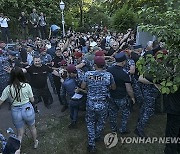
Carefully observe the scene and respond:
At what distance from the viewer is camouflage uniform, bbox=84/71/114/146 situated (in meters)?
5.23

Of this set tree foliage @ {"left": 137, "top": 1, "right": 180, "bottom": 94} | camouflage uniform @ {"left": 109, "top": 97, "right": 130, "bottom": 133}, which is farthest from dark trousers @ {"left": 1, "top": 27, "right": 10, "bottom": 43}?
tree foliage @ {"left": 137, "top": 1, "right": 180, "bottom": 94}

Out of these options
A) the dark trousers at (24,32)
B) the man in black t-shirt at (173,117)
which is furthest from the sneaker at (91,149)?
the dark trousers at (24,32)

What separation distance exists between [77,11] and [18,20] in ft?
34.9

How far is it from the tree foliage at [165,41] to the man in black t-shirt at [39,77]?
410 cm

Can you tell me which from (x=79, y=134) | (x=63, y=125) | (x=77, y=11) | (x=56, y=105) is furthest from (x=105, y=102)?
(x=77, y=11)

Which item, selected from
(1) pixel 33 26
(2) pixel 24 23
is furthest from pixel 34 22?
(2) pixel 24 23

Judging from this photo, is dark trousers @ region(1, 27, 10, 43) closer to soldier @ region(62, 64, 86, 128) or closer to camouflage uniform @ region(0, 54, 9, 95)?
camouflage uniform @ region(0, 54, 9, 95)

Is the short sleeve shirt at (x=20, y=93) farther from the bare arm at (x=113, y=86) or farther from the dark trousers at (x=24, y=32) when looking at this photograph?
the dark trousers at (x=24, y=32)

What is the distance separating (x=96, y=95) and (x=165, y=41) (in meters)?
2.06

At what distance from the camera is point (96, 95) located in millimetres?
5309

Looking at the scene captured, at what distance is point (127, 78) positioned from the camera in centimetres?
555

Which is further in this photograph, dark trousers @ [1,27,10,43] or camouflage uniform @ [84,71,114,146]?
dark trousers @ [1,27,10,43]

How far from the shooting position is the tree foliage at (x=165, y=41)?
3400 millimetres

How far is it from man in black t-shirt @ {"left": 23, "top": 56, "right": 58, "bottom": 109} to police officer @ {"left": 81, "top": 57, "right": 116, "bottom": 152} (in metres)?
2.29
